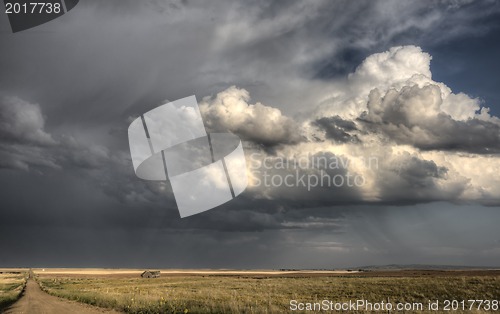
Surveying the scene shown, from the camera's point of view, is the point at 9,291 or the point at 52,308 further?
the point at 9,291

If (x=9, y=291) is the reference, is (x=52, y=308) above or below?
above

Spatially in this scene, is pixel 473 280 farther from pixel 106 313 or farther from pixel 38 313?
→ pixel 38 313

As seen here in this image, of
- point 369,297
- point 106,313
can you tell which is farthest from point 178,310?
point 369,297

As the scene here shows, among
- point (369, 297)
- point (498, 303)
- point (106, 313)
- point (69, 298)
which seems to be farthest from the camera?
point (369, 297)

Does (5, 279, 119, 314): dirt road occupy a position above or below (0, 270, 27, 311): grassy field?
above

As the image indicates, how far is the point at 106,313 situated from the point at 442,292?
3458 cm

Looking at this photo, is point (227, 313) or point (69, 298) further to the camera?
point (69, 298)

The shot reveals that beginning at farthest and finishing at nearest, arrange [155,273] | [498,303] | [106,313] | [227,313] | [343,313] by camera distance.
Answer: [155,273] → [498,303] → [343,313] → [106,313] → [227,313]

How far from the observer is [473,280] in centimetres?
4734

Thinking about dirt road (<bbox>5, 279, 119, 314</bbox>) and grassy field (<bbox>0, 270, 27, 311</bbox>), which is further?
grassy field (<bbox>0, 270, 27, 311</bbox>)

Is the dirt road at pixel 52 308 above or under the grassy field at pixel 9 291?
above

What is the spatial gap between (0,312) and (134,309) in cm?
963

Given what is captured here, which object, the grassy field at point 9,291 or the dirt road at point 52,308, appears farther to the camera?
the grassy field at point 9,291

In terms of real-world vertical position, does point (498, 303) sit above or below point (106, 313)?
below
